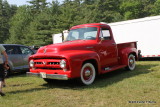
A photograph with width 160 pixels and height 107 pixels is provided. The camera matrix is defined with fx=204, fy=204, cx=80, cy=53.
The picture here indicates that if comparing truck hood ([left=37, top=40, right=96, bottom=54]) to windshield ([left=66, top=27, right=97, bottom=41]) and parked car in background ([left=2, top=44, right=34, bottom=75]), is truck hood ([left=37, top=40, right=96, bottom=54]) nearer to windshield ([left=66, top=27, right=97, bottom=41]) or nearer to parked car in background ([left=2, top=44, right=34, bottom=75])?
windshield ([left=66, top=27, right=97, bottom=41])

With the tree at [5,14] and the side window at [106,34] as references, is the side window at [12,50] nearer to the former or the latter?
the side window at [106,34]

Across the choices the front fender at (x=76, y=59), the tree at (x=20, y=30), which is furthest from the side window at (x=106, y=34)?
the tree at (x=20, y=30)

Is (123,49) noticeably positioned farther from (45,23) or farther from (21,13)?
(21,13)

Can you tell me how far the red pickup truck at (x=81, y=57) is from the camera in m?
6.11

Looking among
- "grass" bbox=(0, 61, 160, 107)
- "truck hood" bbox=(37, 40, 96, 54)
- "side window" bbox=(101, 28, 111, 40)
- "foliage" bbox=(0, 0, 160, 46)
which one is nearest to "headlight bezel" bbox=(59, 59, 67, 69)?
"truck hood" bbox=(37, 40, 96, 54)

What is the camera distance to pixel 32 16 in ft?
217

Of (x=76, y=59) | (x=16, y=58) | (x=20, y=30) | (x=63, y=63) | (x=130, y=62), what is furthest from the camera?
(x=20, y=30)

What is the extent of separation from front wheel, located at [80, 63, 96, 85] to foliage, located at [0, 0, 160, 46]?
Result: 36.2m

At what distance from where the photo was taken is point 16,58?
9.97 metres

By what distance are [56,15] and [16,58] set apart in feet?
131

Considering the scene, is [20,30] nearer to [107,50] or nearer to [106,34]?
[106,34]

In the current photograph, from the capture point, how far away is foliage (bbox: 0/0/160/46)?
4419 centimetres

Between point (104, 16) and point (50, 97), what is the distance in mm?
44025

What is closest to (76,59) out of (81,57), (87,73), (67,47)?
(81,57)
